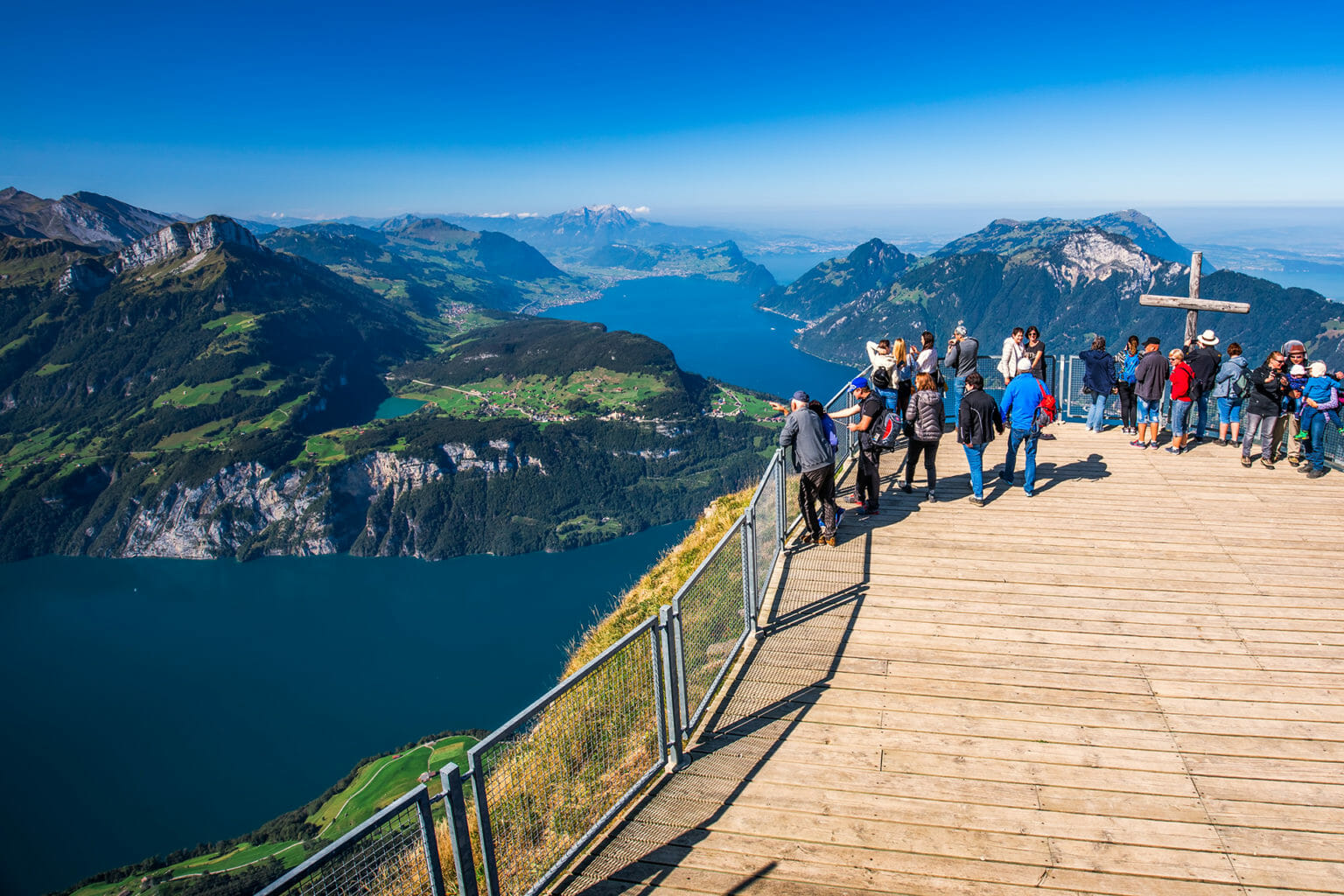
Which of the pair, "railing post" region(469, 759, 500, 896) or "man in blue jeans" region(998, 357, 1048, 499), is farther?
"man in blue jeans" region(998, 357, 1048, 499)

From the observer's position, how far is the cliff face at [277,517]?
498ft

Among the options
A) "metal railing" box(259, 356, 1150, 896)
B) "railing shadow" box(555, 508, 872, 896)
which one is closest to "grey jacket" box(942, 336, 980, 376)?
"railing shadow" box(555, 508, 872, 896)

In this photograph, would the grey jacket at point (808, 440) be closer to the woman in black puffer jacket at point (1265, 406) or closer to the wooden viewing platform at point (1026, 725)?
the wooden viewing platform at point (1026, 725)

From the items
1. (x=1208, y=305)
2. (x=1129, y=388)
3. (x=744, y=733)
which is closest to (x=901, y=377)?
(x=1129, y=388)

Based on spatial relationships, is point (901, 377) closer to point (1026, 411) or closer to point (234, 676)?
point (1026, 411)

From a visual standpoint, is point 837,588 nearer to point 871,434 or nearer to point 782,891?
point 871,434

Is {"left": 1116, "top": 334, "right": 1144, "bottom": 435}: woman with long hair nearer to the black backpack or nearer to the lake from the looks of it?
the black backpack

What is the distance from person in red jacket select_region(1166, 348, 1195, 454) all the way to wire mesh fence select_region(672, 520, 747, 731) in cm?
1159

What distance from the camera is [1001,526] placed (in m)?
10.6

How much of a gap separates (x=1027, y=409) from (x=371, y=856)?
38.2 ft

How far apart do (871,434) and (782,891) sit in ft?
25.2

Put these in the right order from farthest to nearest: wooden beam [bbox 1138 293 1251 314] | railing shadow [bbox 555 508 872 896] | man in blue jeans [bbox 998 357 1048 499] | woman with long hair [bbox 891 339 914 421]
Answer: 1. wooden beam [bbox 1138 293 1251 314]
2. woman with long hair [bbox 891 339 914 421]
3. man in blue jeans [bbox 998 357 1048 499]
4. railing shadow [bbox 555 508 872 896]

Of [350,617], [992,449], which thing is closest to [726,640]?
[992,449]

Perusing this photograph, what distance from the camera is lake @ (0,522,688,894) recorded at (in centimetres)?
7794
